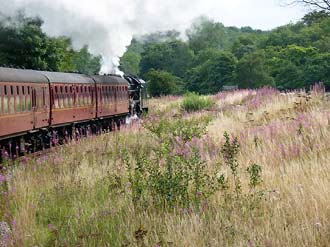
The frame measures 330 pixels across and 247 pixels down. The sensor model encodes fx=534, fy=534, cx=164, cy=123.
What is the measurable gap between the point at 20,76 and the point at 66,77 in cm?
444

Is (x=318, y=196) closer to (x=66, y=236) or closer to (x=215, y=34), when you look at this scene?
(x=66, y=236)

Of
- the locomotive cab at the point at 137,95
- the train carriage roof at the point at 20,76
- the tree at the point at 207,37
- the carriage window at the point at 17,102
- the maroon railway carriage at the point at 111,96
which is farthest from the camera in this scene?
the tree at the point at 207,37

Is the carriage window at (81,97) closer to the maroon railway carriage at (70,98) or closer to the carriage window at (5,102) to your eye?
the maroon railway carriage at (70,98)

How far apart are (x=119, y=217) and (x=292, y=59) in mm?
89322

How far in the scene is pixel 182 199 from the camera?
609cm

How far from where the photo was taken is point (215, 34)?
13462 cm

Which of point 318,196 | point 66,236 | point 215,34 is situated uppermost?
point 215,34

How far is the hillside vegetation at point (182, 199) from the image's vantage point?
16.2 ft

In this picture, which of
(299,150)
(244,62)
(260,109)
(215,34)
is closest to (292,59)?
(244,62)

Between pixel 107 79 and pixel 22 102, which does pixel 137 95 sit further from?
pixel 22 102

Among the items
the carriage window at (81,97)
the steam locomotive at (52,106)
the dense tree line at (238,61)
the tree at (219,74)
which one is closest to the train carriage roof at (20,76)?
the steam locomotive at (52,106)

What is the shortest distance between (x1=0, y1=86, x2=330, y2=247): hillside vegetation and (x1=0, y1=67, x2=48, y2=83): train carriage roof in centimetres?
388

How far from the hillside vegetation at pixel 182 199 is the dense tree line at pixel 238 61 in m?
22.1

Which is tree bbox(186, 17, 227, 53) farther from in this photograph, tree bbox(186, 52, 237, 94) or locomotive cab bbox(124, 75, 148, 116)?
locomotive cab bbox(124, 75, 148, 116)
